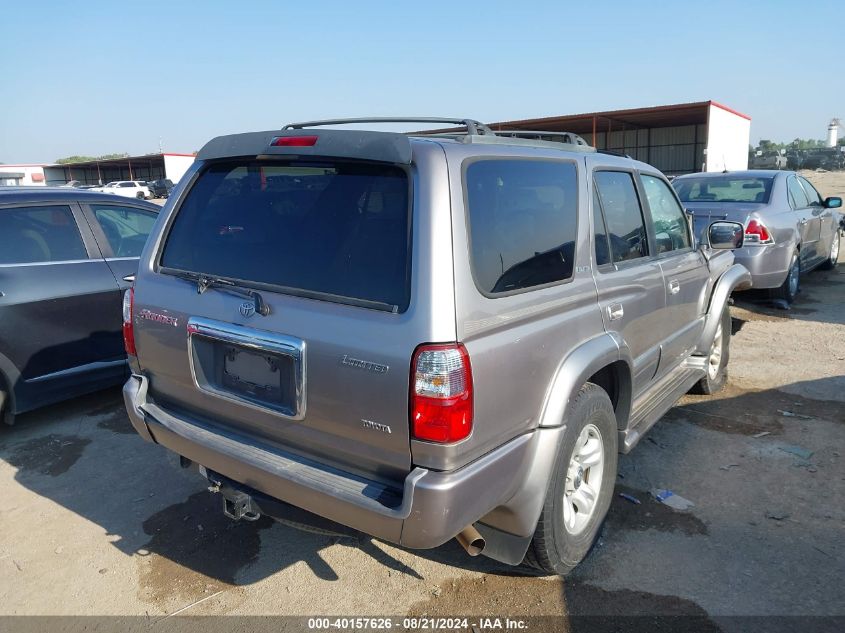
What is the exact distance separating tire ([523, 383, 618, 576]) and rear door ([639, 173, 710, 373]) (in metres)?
1.06

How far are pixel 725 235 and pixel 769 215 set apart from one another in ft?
11.6

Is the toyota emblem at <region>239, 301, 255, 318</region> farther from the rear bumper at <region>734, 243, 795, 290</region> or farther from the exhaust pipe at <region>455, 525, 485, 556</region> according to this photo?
the rear bumper at <region>734, 243, 795, 290</region>

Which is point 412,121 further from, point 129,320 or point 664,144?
point 664,144

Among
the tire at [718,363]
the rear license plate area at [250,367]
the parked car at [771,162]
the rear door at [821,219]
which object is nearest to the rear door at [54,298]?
the rear license plate area at [250,367]

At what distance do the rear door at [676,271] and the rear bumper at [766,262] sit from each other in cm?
312

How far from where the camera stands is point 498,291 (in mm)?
2377

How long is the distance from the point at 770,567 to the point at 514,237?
77.8 inches

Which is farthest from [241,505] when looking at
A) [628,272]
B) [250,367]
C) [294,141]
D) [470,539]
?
[628,272]

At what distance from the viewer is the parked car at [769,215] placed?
7320mm

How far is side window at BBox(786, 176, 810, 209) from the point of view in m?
8.26

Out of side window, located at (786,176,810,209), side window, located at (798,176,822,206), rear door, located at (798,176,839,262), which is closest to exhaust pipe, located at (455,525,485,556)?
side window, located at (786,176,810,209)

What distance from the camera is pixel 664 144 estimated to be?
35312 mm

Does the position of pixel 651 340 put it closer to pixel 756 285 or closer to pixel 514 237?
pixel 514 237

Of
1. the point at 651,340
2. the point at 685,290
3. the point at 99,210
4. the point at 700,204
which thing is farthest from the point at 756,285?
the point at 99,210
